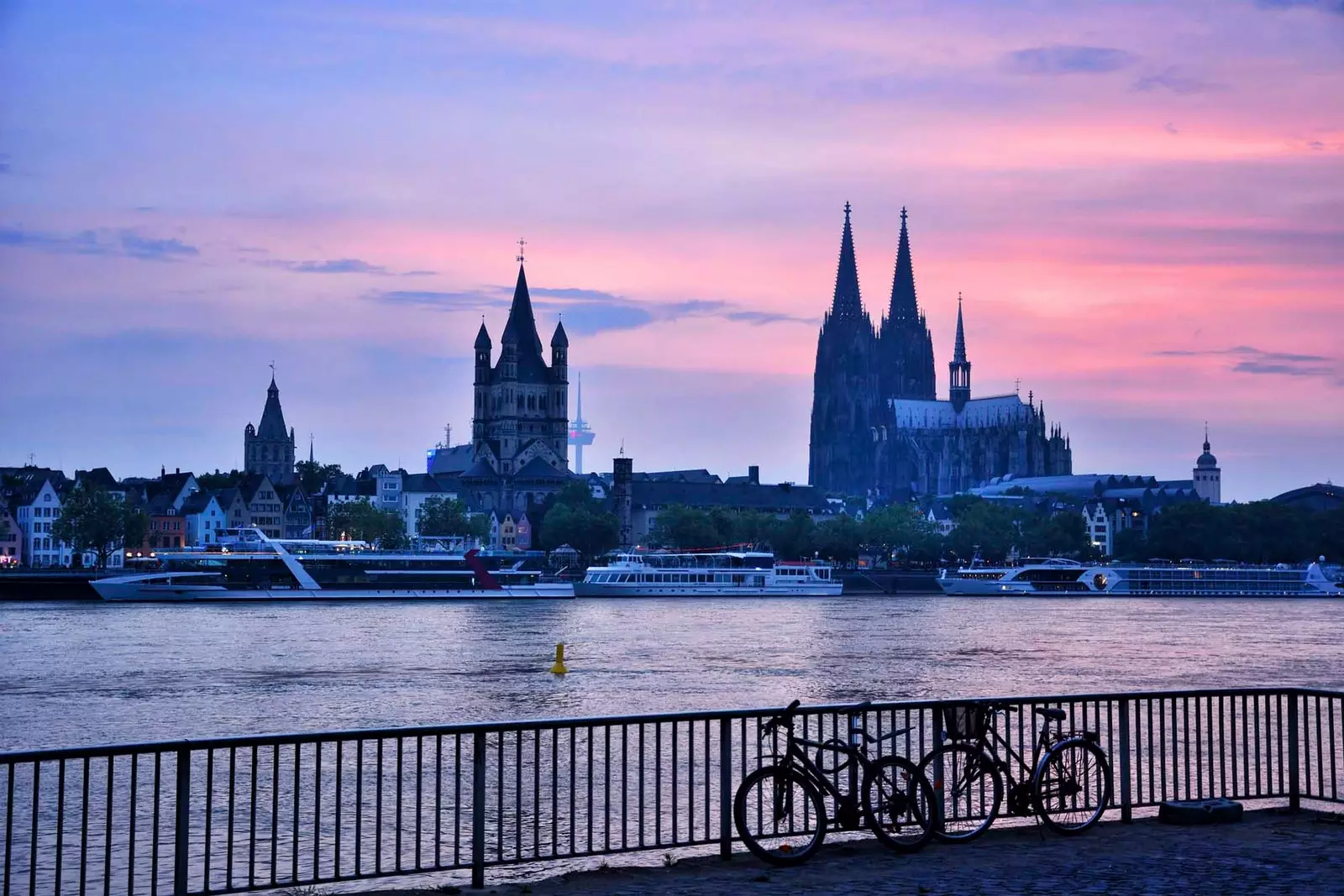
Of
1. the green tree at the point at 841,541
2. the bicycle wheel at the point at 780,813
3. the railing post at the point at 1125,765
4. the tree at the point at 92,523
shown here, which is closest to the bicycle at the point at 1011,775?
the railing post at the point at 1125,765

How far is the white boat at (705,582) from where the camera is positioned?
146 metres

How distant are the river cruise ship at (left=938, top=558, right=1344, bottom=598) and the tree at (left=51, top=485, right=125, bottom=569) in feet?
254

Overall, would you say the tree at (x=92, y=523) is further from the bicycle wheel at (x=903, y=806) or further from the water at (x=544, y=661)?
the bicycle wheel at (x=903, y=806)

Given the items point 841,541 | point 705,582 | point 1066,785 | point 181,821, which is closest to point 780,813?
point 1066,785

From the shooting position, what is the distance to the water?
41812 mm

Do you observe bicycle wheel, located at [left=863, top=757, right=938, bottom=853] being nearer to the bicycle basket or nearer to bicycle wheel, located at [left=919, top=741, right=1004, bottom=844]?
bicycle wheel, located at [left=919, top=741, right=1004, bottom=844]

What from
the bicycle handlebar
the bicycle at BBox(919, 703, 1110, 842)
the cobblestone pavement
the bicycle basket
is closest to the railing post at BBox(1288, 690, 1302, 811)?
the cobblestone pavement

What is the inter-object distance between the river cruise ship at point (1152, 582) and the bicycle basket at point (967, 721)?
14763 cm

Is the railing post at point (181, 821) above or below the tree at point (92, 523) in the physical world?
below

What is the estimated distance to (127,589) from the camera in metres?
127

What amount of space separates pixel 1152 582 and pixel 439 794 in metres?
162

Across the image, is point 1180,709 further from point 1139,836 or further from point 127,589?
point 127,589

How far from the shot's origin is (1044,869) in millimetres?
13164

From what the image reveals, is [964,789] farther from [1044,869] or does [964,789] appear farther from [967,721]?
[1044,869]
